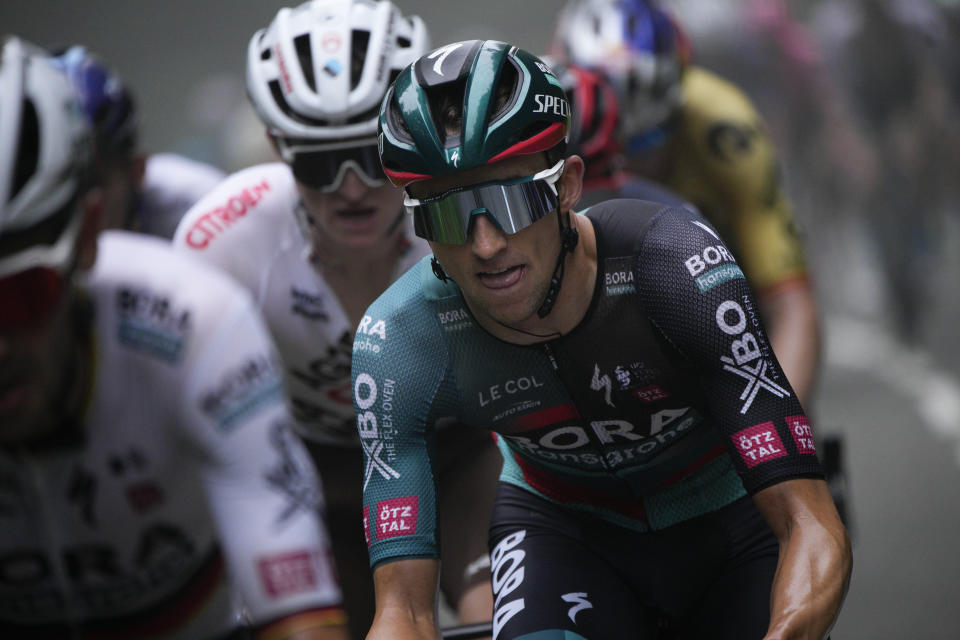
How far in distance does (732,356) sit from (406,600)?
3.25ft

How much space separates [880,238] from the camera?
1470cm

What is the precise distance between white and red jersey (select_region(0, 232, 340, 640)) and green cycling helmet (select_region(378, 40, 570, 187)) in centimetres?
58

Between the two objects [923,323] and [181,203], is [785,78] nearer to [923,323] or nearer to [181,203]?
[923,323]

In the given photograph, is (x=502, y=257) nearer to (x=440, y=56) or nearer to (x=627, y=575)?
(x=440, y=56)

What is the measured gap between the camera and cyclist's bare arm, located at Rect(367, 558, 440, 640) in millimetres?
3379

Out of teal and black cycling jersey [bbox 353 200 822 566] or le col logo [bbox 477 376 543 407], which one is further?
le col logo [bbox 477 376 543 407]

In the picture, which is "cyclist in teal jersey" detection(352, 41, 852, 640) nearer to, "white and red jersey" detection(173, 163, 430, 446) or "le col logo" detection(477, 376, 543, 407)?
"le col logo" detection(477, 376, 543, 407)

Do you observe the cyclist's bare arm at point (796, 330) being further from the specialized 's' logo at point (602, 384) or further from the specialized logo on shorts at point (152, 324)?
the specialized logo on shorts at point (152, 324)

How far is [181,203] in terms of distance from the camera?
6.38 m

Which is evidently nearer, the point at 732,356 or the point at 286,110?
the point at 732,356

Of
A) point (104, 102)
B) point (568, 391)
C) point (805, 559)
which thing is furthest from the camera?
point (104, 102)

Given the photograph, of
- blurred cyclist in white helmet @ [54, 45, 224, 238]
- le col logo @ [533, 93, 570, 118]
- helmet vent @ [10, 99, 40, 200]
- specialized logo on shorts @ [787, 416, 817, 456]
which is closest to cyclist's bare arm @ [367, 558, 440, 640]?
specialized logo on shorts @ [787, 416, 817, 456]

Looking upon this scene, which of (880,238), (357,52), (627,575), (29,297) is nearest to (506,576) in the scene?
(627,575)

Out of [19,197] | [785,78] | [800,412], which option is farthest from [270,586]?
[785,78]
